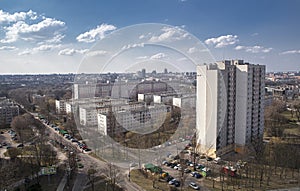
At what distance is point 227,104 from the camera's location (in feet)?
13.7

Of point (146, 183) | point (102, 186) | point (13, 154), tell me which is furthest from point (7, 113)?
point (146, 183)

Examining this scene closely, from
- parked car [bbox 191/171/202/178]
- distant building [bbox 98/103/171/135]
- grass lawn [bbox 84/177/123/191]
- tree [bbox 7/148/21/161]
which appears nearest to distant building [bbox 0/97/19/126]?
tree [bbox 7/148/21/161]

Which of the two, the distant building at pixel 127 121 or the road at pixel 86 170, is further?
the distant building at pixel 127 121

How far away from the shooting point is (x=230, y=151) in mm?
4340

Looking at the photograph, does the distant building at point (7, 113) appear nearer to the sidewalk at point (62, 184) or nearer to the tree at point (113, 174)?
the sidewalk at point (62, 184)

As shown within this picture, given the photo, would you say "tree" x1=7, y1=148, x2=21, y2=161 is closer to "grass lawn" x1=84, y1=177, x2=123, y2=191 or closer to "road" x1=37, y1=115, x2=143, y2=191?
"road" x1=37, y1=115, x2=143, y2=191

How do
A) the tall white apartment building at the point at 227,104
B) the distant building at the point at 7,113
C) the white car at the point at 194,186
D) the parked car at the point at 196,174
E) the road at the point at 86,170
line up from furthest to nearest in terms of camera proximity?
the distant building at the point at 7,113 < the tall white apartment building at the point at 227,104 < the parked car at the point at 196,174 < the road at the point at 86,170 < the white car at the point at 194,186

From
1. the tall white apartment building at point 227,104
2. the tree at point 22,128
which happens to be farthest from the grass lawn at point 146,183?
the tree at point 22,128

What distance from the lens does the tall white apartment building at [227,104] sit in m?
4.03

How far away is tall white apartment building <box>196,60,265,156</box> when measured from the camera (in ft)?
13.2

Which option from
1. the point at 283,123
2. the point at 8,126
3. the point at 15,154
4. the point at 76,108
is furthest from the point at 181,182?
the point at 8,126

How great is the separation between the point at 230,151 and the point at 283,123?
3031 mm

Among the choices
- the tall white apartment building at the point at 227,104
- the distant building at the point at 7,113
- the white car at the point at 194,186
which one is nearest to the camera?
the white car at the point at 194,186

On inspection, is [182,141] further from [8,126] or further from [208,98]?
[8,126]
